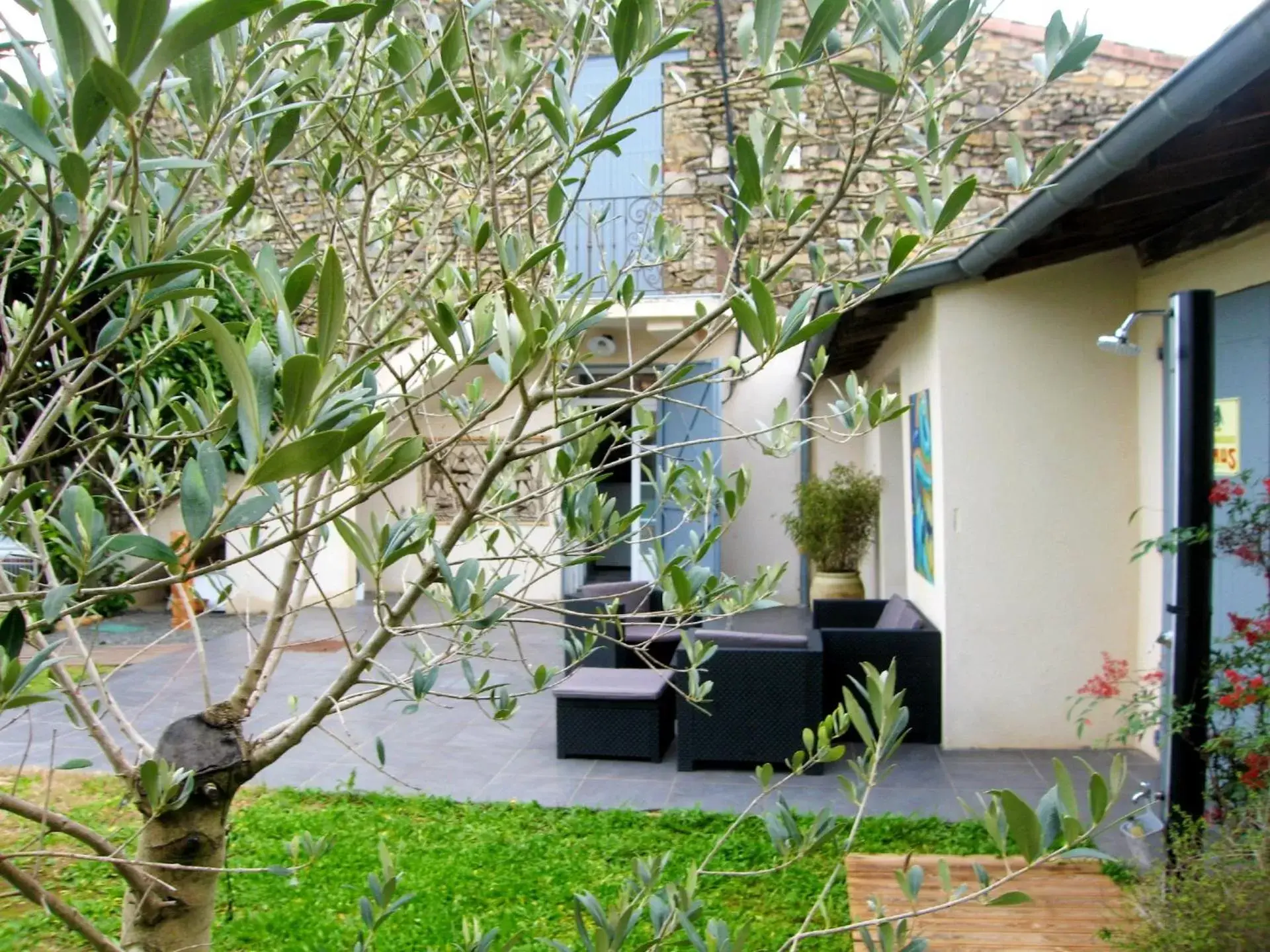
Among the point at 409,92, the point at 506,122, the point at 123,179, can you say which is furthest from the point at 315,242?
the point at 409,92

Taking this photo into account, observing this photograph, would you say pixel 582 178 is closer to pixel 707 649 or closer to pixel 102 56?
pixel 707 649

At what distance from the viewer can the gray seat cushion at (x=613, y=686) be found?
5789 millimetres

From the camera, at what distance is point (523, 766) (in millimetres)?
5832

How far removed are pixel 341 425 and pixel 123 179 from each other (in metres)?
0.39

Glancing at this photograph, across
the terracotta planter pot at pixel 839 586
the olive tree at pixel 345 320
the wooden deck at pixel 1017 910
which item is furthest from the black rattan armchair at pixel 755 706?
the terracotta planter pot at pixel 839 586

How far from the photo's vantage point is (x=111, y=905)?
12.9 feet

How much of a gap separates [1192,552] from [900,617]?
3.51 metres

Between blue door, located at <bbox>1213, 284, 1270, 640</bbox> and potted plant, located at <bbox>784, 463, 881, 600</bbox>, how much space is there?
5186mm

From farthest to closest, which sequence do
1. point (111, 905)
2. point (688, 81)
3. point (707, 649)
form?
point (688, 81) < point (111, 905) < point (707, 649)

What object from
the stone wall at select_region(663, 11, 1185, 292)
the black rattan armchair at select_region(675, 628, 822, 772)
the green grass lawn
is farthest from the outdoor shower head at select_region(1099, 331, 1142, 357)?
the stone wall at select_region(663, 11, 1185, 292)

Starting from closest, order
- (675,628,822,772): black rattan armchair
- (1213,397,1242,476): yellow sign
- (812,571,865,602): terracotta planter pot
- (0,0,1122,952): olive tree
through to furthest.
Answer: (0,0,1122,952): olive tree, (1213,397,1242,476): yellow sign, (675,628,822,772): black rattan armchair, (812,571,865,602): terracotta planter pot

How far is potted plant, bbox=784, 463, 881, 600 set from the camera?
997 centimetres

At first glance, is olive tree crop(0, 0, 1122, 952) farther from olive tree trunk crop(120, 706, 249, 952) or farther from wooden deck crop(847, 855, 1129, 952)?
wooden deck crop(847, 855, 1129, 952)

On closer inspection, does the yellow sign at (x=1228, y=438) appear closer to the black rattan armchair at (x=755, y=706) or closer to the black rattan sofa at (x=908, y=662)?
the black rattan sofa at (x=908, y=662)
